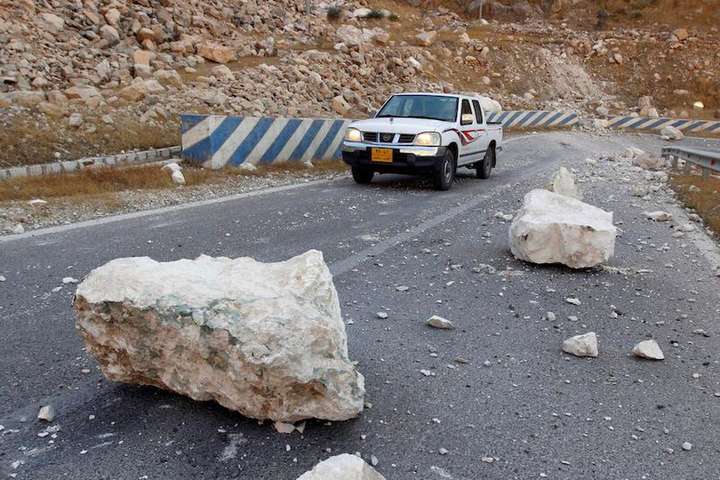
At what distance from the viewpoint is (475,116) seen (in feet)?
43.2

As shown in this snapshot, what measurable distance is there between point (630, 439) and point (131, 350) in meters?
2.50

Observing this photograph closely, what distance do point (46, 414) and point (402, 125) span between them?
353 inches

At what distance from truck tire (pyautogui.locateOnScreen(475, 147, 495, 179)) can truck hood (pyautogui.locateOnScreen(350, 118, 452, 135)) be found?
81.3 inches

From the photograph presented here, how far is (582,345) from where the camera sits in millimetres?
4043

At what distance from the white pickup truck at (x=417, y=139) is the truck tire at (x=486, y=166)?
51 cm

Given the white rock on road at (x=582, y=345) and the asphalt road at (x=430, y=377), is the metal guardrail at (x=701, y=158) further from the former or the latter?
the white rock on road at (x=582, y=345)

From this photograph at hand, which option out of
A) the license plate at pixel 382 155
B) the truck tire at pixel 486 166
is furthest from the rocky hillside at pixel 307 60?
the truck tire at pixel 486 166

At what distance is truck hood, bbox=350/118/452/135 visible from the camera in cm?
1112

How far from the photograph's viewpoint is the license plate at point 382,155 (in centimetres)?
1104

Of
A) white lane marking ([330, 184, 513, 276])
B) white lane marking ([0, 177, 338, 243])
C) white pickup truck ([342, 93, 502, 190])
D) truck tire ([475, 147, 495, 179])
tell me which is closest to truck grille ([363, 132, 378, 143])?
white pickup truck ([342, 93, 502, 190])

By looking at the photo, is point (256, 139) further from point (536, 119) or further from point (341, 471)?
point (536, 119)

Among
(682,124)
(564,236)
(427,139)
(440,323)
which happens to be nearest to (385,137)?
(427,139)

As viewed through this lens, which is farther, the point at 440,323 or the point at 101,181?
the point at 101,181

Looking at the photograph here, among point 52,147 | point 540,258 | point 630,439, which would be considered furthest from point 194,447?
point 52,147
